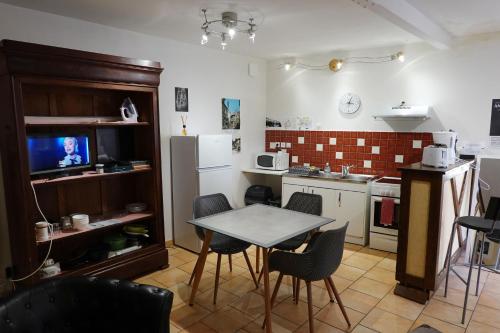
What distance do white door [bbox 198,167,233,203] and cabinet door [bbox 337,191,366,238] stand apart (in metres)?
1.39

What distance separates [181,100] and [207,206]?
5.03ft

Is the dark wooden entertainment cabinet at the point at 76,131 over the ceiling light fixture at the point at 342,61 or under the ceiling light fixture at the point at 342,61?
under

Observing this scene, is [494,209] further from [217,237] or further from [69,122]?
[69,122]

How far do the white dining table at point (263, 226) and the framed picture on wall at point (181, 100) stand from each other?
5.47 feet

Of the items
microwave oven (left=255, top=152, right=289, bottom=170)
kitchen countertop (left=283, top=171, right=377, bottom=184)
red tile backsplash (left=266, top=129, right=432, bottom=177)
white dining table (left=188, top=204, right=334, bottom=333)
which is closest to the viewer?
white dining table (left=188, top=204, right=334, bottom=333)

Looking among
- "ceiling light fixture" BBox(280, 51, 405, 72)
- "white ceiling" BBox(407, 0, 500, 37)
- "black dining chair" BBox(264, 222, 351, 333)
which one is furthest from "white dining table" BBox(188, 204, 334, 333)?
"ceiling light fixture" BBox(280, 51, 405, 72)

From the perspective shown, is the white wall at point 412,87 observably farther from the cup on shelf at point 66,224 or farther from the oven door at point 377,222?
the cup on shelf at point 66,224

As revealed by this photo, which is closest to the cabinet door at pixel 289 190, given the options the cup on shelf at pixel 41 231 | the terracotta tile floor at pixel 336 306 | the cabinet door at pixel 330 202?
the cabinet door at pixel 330 202

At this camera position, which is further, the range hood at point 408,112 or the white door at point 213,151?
the range hood at point 408,112

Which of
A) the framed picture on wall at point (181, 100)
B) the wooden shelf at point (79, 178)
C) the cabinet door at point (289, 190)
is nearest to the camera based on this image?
the wooden shelf at point (79, 178)

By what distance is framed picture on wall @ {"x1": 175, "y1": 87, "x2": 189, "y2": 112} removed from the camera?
159 inches

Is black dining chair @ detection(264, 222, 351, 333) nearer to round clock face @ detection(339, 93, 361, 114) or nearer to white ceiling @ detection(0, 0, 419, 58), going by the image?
white ceiling @ detection(0, 0, 419, 58)

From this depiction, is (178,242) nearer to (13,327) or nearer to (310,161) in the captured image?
(310,161)

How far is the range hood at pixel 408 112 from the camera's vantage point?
3898 mm
